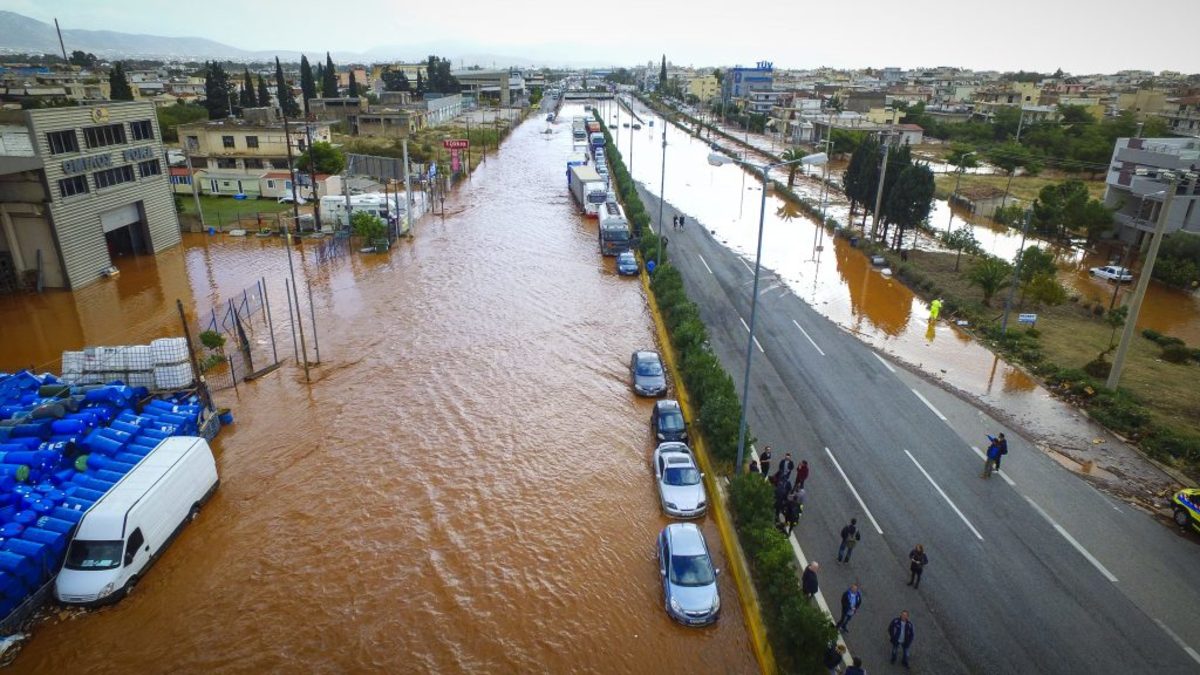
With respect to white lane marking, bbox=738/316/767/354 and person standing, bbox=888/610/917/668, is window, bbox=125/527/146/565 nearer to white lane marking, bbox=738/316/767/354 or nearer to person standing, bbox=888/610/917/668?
person standing, bbox=888/610/917/668

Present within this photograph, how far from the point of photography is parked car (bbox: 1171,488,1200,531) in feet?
47.9

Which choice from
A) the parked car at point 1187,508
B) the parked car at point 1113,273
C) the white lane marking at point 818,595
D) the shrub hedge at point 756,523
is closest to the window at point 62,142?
the shrub hedge at point 756,523

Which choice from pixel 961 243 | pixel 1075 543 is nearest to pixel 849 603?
pixel 1075 543

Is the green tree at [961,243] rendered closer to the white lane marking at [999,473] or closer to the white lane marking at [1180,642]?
the white lane marking at [999,473]

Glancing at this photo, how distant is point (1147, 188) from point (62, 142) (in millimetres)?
57328

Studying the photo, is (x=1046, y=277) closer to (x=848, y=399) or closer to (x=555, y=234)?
(x=848, y=399)

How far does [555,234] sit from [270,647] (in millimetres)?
32024

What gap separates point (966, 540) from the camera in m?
14.5

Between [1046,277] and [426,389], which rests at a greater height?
[1046,277]

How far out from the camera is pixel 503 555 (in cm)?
1442

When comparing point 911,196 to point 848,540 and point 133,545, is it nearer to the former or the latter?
point 848,540

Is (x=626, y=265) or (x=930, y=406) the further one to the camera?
(x=626, y=265)

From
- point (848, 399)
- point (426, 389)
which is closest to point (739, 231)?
point (848, 399)

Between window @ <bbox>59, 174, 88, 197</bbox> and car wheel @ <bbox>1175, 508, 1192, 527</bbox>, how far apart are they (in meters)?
40.3
